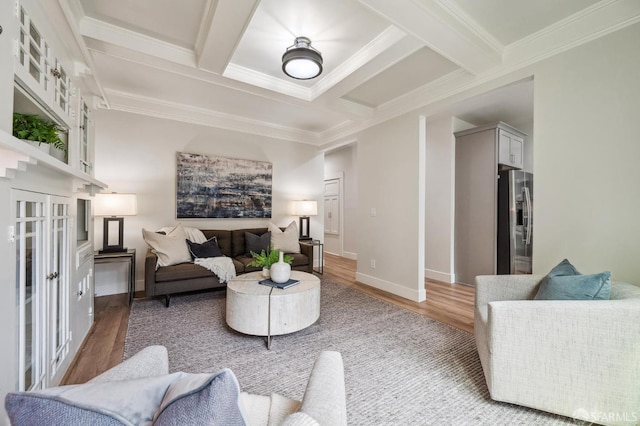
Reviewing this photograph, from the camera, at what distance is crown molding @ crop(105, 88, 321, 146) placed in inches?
140

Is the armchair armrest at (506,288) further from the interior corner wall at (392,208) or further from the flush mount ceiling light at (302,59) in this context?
the flush mount ceiling light at (302,59)

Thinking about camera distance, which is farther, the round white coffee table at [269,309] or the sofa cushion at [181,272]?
the sofa cushion at [181,272]

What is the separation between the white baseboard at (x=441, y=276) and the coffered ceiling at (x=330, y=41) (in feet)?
8.32

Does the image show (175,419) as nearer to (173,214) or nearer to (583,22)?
(583,22)

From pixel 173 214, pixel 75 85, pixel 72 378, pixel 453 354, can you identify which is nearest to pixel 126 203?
pixel 173 214

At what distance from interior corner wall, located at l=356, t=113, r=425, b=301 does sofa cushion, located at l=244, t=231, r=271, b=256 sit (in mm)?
1467

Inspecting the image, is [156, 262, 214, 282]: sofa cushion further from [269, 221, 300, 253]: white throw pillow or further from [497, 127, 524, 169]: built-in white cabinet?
[497, 127, 524, 169]: built-in white cabinet

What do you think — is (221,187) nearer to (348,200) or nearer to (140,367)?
(348,200)

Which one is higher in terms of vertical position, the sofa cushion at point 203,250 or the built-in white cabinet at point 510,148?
the built-in white cabinet at point 510,148

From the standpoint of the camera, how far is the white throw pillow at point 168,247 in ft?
10.3

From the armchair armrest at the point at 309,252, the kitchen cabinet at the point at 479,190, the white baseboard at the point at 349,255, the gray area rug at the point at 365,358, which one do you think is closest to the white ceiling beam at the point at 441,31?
the kitchen cabinet at the point at 479,190

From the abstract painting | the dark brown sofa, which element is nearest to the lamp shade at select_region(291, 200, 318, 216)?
the abstract painting

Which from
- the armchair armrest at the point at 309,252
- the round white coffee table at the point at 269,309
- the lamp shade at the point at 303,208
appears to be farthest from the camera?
the lamp shade at the point at 303,208

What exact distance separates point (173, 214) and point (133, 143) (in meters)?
1.07
